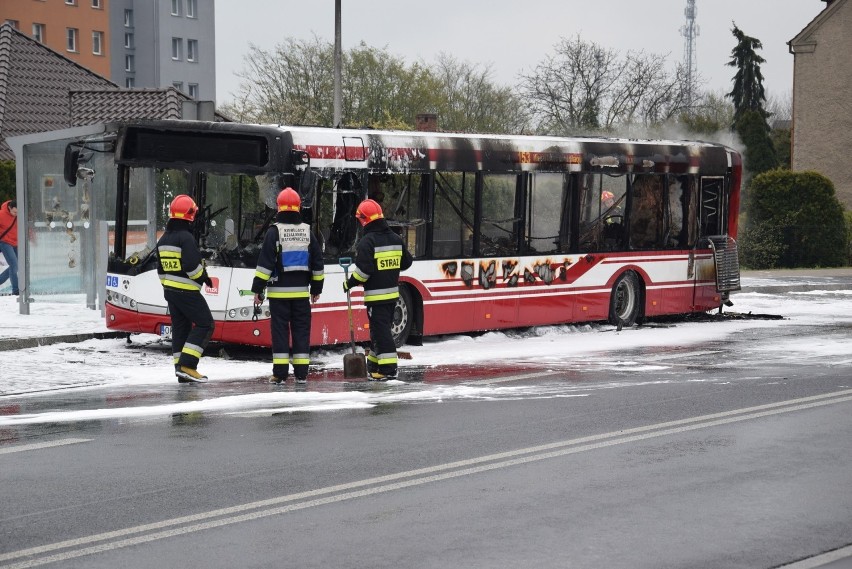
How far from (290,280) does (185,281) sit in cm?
100

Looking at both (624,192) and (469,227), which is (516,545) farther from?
(624,192)

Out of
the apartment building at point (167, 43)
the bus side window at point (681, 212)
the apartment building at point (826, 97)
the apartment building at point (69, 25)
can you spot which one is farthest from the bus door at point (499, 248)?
the apartment building at point (167, 43)

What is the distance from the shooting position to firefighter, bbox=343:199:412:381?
13.9 m

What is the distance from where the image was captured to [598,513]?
7492 millimetres

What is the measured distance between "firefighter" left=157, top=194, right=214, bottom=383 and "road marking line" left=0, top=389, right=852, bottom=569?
16.0 feet

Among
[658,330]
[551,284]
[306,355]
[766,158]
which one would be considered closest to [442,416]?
[306,355]

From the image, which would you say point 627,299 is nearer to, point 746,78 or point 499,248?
point 499,248

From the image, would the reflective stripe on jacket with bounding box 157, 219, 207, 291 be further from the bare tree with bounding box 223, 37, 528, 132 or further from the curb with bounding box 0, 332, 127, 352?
the bare tree with bounding box 223, 37, 528, 132

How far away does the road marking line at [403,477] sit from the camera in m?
6.80

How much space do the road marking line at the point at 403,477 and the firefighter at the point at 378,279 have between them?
3843 mm

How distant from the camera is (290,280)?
13664 millimetres

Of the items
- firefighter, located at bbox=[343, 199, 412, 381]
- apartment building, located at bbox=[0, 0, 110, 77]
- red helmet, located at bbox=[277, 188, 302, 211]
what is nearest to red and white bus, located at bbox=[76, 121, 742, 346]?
firefighter, located at bbox=[343, 199, 412, 381]

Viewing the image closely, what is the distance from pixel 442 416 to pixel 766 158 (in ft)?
213

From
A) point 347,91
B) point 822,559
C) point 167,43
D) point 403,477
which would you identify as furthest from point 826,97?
point 167,43
